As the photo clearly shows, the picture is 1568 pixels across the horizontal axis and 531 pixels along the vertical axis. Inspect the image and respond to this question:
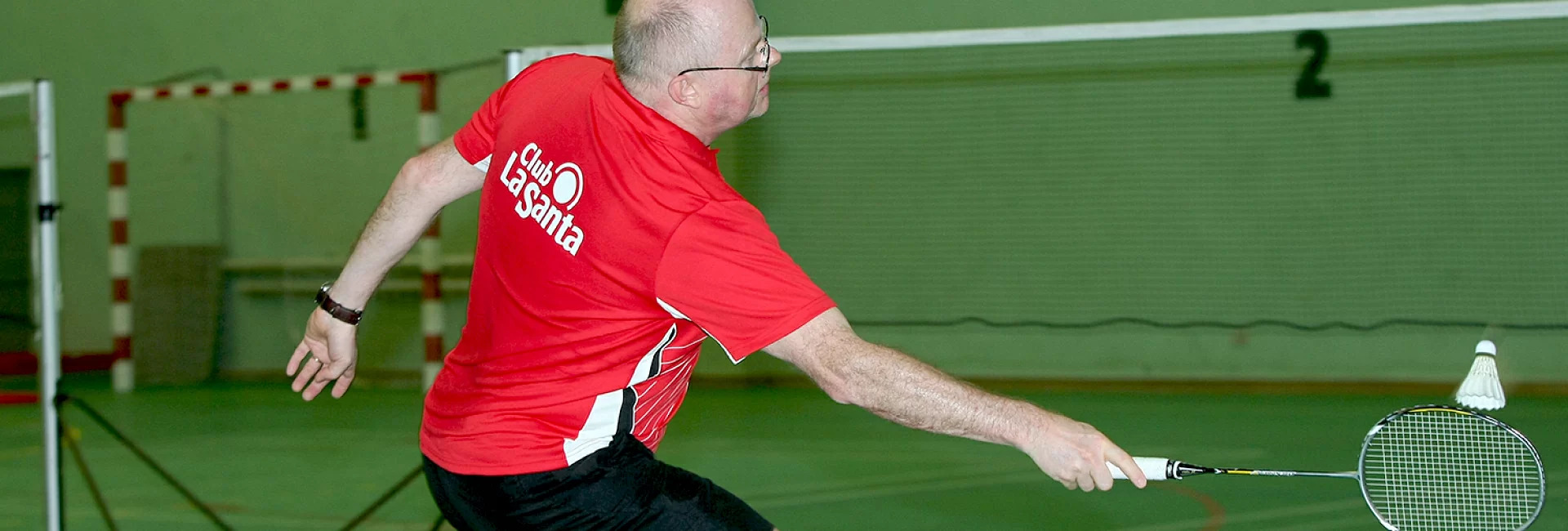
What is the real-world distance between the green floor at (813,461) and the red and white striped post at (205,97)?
523mm

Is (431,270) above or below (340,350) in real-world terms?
above

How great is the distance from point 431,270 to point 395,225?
6.66 meters

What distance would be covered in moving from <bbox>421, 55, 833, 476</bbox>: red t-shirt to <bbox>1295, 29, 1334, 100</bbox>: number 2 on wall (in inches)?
289

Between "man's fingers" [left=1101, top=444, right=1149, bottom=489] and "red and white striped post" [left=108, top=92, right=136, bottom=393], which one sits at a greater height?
"red and white striped post" [left=108, top=92, right=136, bottom=393]

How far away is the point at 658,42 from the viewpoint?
81.0 inches

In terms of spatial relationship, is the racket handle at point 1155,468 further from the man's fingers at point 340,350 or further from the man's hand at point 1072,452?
the man's fingers at point 340,350

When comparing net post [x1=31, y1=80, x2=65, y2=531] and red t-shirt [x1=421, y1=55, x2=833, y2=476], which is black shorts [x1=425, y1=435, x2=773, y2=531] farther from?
net post [x1=31, y1=80, x2=65, y2=531]

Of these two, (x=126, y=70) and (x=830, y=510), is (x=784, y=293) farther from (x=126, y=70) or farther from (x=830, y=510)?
(x=126, y=70)

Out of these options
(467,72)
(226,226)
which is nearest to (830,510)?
(467,72)

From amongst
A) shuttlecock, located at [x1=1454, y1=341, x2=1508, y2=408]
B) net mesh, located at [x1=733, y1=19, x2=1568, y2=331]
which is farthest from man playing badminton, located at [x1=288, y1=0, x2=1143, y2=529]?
net mesh, located at [x1=733, y1=19, x2=1568, y2=331]

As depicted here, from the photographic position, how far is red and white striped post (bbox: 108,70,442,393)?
8930 millimetres

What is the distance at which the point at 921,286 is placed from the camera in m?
9.31

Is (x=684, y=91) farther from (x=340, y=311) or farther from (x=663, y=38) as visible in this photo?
(x=340, y=311)

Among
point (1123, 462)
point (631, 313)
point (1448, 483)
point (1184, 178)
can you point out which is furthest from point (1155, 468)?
point (1184, 178)
